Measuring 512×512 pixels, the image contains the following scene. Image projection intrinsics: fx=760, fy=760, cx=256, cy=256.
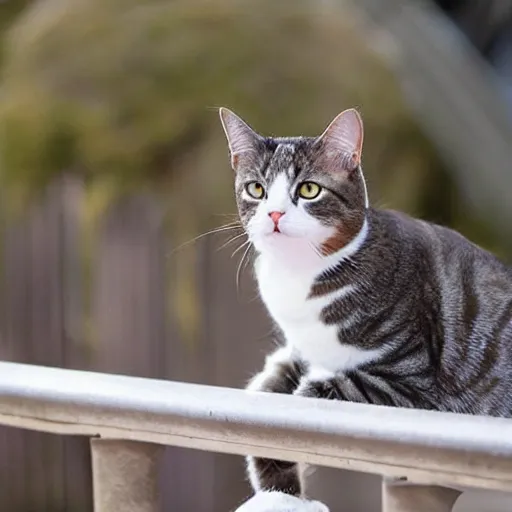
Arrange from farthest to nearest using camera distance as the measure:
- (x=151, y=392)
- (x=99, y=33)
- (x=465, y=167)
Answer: (x=99, y=33) → (x=465, y=167) → (x=151, y=392)

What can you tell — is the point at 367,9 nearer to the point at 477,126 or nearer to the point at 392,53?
the point at 392,53

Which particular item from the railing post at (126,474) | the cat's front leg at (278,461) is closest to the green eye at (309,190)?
the cat's front leg at (278,461)

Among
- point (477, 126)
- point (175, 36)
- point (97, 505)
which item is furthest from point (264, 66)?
point (97, 505)

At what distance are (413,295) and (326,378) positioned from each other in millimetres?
110

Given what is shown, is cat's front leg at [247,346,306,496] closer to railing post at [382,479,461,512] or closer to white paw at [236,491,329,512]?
white paw at [236,491,329,512]

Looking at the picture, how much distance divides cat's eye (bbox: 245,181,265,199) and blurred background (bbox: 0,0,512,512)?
0.60 ft

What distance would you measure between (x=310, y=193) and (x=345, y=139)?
6cm

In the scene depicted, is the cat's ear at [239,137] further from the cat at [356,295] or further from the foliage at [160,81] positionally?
the foliage at [160,81]

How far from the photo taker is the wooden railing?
1.83 feet

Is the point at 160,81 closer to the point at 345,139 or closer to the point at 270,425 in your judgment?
the point at 345,139

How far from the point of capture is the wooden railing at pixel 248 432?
1.83 ft

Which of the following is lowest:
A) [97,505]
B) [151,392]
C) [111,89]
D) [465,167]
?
[97,505]

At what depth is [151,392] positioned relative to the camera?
682 mm

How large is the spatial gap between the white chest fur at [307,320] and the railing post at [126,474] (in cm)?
16
